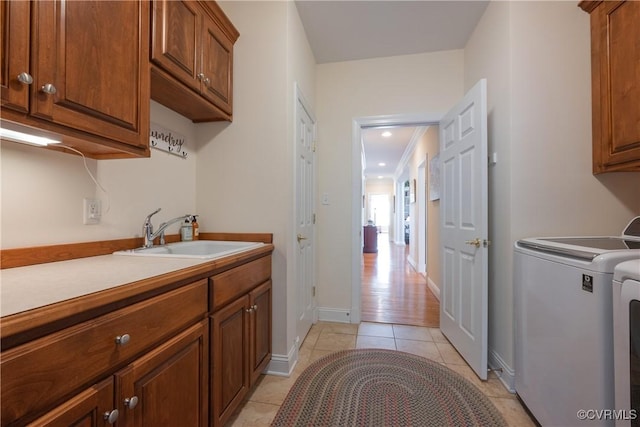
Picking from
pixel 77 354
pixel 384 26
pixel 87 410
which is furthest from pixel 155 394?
Result: pixel 384 26

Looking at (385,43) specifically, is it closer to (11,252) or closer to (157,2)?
(157,2)

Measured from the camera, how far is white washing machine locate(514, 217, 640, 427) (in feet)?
3.27

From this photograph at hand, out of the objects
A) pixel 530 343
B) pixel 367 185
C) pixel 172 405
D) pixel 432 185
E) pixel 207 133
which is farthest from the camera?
pixel 367 185

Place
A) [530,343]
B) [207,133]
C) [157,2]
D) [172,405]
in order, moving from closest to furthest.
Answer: [172,405] < [157,2] < [530,343] < [207,133]

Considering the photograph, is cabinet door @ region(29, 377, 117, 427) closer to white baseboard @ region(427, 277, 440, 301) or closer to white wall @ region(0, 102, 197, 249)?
white wall @ region(0, 102, 197, 249)

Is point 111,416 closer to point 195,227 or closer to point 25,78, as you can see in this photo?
point 25,78

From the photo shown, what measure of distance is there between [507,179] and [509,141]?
23 cm

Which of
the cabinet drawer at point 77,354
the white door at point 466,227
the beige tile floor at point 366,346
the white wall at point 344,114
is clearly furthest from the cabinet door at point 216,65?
the beige tile floor at point 366,346

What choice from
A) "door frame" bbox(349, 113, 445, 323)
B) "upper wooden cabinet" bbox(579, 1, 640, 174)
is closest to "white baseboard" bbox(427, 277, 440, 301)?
"door frame" bbox(349, 113, 445, 323)

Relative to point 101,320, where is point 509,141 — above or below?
above

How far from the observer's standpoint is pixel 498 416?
4.61ft

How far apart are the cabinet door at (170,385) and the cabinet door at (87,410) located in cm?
3

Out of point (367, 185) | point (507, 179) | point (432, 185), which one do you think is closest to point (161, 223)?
point (507, 179)

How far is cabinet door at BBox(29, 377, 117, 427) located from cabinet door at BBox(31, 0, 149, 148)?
80cm
